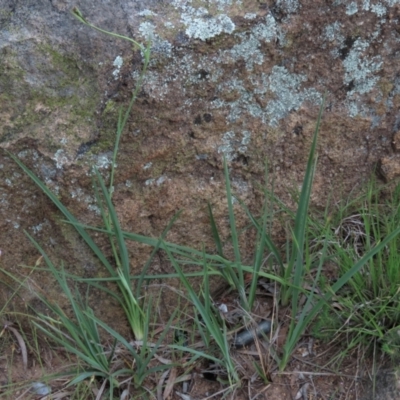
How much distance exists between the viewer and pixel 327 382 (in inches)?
58.9

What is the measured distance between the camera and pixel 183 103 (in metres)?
1.47

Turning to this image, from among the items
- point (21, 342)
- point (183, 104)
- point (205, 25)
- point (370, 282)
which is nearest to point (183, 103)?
point (183, 104)

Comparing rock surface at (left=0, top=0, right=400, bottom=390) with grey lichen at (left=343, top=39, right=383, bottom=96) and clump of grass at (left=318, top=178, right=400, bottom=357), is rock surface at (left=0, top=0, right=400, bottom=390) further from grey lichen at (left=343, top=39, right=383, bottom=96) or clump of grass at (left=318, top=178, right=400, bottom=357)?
clump of grass at (left=318, top=178, right=400, bottom=357)

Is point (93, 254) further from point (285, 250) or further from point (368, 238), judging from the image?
point (368, 238)

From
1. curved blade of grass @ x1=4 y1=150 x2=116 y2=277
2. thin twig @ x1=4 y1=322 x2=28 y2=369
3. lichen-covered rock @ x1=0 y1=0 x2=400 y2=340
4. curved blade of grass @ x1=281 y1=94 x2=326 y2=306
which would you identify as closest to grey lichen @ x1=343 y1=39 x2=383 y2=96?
lichen-covered rock @ x1=0 y1=0 x2=400 y2=340

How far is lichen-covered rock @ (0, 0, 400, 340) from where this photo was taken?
4.66 ft

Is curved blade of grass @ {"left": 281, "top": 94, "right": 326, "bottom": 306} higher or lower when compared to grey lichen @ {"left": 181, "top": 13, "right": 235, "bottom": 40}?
lower

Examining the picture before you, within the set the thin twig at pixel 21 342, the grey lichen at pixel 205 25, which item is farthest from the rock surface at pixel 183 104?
the thin twig at pixel 21 342

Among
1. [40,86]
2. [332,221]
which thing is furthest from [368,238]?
[40,86]

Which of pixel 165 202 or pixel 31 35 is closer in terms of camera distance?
pixel 31 35

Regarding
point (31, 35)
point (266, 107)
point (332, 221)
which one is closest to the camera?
point (31, 35)

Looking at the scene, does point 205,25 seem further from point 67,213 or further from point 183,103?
point 67,213

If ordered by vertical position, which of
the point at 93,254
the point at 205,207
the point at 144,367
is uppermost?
the point at 205,207

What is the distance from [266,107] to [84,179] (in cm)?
48
